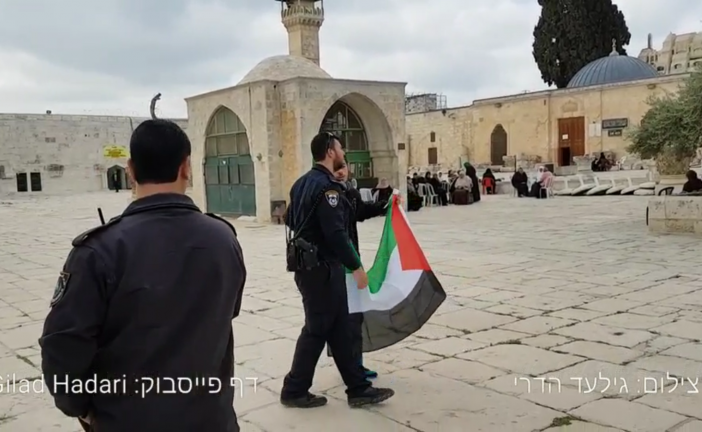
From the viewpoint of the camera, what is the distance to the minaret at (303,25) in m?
30.3

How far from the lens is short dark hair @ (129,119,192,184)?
6.30 feet

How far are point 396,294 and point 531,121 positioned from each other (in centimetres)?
3332

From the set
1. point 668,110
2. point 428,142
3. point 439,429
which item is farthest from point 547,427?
point 428,142

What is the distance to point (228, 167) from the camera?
18.3 metres

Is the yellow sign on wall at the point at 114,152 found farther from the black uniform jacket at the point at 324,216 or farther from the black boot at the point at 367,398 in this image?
the black boot at the point at 367,398

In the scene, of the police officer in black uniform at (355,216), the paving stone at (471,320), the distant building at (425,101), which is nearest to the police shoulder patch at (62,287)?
the police officer in black uniform at (355,216)

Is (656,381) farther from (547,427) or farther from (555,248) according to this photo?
(555,248)

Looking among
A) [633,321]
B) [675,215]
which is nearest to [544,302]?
[633,321]

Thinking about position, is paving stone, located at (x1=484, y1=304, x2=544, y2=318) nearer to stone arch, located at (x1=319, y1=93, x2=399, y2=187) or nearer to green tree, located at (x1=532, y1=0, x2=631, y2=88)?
stone arch, located at (x1=319, y1=93, x2=399, y2=187)

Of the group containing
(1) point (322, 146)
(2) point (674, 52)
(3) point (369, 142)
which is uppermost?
(2) point (674, 52)

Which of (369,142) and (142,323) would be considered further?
(369,142)

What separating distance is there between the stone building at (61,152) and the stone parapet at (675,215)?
34.1 m

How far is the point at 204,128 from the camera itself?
18.7 meters

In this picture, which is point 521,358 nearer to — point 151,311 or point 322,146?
point 322,146
